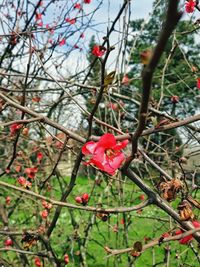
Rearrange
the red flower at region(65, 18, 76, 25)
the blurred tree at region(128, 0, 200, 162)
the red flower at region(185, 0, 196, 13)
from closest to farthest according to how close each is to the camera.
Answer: the blurred tree at region(128, 0, 200, 162) < the red flower at region(185, 0, 196, 13) < the red flower at region(65, 18, 76, 25)

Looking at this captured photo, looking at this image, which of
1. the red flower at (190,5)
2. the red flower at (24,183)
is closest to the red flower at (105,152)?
the red flower at (24,183)

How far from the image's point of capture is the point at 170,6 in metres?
0.49

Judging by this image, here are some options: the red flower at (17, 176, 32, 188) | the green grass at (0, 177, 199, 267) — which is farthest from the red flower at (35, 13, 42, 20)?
the red flower at (17, 176, 32, 188)

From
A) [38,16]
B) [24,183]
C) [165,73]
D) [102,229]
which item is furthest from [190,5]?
[102,229]

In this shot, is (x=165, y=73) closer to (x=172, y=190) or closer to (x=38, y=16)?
(x=38, y=16)

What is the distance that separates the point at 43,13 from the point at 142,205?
4107 mm

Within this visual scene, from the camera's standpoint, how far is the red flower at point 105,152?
1.16 meters

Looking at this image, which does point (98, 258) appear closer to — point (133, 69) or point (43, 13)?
point (43, 13)

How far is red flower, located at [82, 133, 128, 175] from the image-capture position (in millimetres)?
1157

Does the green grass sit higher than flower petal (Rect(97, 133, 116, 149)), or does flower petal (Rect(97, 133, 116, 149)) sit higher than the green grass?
flower petal (Rect(97, 133, 116, 149))

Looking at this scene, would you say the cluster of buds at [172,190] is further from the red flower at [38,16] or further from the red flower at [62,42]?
the red flower at [38,16]

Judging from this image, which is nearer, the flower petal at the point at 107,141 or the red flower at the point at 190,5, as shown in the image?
the flower petal at the point at 107,141

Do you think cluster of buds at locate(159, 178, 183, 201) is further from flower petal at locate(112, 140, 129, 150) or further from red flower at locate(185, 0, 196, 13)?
red flower at locate(185, 0, 196, 13)

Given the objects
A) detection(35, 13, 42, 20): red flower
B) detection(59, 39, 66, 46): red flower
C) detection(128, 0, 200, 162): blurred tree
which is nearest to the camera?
detection(128, 0, 200, 162): blurred tree
